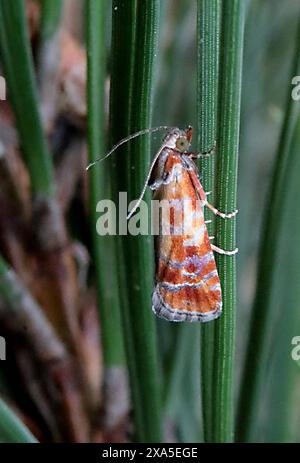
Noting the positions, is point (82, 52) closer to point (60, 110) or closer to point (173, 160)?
point (60, 110)

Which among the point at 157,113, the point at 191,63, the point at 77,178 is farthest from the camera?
the point at 191,63

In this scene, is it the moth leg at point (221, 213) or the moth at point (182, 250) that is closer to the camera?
the moth leg at point (221, 213)

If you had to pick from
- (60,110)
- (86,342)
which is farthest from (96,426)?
(60,110)

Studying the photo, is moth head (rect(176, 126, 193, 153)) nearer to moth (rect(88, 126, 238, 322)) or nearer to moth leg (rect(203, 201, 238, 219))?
moth (rect(88, 126, 238, 322))

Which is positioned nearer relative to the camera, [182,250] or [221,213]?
[221,213]

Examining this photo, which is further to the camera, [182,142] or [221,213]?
[182,142]

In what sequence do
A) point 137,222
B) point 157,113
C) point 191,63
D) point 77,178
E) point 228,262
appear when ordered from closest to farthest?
point 228,262
point 137,222
point 77,178
point 157,113
point 191,63

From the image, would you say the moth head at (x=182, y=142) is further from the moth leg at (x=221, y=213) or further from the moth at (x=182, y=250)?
the moth leg at (x=221, y=213)

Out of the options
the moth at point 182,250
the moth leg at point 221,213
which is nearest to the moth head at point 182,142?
the moth at point 182,250
